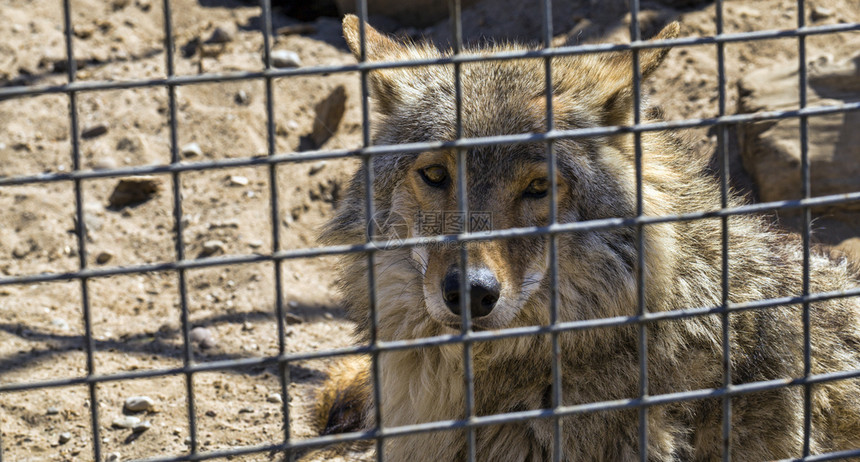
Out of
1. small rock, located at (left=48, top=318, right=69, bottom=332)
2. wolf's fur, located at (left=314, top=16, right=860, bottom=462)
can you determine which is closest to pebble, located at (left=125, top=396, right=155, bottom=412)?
small rock, located at (left=48, top=318, right=69, bottom=332)

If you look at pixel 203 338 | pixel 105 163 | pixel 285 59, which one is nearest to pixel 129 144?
pixel 105 163

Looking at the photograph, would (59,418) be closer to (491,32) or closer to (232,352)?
(232,352)

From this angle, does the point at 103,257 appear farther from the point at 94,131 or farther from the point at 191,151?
the point at 94,131

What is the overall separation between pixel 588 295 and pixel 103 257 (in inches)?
141

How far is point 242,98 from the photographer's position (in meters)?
6.75

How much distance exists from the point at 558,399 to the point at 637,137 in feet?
2.42

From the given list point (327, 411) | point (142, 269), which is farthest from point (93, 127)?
point (142, 269)

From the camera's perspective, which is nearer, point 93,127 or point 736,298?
point 736,298

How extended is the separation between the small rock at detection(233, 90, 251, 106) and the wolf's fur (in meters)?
3.58

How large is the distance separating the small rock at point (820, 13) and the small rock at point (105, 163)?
18.1ft

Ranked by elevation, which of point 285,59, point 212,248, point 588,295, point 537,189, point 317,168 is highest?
point 285,59

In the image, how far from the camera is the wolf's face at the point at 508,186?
9.91 feet

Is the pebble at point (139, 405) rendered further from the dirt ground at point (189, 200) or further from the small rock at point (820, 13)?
the small rock at point (820, 13)

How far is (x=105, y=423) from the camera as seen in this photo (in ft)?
13.1
